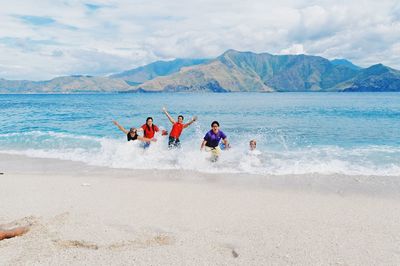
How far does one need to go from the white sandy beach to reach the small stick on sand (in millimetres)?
152

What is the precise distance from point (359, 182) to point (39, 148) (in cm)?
1685

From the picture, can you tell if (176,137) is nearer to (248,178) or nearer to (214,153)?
(214,153)

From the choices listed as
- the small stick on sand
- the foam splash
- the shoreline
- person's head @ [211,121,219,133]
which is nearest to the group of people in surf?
person's head @ [211,121,219,133]

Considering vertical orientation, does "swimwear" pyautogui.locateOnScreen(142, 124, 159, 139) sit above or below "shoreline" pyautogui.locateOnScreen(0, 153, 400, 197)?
above

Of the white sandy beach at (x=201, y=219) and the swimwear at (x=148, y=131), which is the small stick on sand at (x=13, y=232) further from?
the swimwear at (x=148, y=131)

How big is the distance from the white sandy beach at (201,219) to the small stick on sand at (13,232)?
0.50ft

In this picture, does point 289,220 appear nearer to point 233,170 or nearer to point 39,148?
point 233,170

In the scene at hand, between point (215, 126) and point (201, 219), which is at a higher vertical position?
point (215, 126)

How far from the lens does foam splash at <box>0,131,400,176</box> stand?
513 inches

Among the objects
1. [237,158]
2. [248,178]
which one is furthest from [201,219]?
[237,158]

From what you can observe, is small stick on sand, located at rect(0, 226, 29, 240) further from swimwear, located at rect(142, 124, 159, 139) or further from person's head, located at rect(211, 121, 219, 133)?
swimwear, located at rect(142, 124, 159, 139)

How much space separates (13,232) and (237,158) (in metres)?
10.3

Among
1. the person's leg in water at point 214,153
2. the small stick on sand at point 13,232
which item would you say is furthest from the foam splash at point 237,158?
the small stick on sand at point 13,232

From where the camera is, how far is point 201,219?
24.5ft
